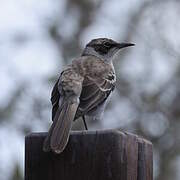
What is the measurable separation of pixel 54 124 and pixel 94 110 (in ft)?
4.08

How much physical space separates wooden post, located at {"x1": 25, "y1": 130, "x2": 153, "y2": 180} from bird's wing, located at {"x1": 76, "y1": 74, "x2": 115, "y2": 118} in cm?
157

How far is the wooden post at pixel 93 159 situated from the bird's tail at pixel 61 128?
0.05 metres

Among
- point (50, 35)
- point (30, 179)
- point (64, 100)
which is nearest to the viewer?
point (30, 179)

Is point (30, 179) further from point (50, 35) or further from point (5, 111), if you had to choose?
point (50, 35)

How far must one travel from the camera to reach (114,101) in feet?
42.4

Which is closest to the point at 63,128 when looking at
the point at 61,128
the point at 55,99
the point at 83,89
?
the point at 61,128

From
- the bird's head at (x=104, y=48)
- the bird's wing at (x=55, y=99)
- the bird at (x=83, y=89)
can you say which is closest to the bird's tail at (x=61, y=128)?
the bird at (x=83, y=89)

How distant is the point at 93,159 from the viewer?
155 inches

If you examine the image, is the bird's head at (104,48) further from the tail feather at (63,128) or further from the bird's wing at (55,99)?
the tail feather at (63,128)

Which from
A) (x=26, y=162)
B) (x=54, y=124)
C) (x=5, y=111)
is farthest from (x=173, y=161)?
(x=26, y=162)

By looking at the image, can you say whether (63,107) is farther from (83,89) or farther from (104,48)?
(104,48)

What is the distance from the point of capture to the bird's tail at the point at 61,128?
Answer: 408 cm

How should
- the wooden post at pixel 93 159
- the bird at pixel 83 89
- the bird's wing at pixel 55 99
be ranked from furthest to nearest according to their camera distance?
the bird's wing at pixel 55 99, the bird at pixel 83 89, the wooden post at pixel 93 159

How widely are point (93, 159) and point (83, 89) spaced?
2.29m
